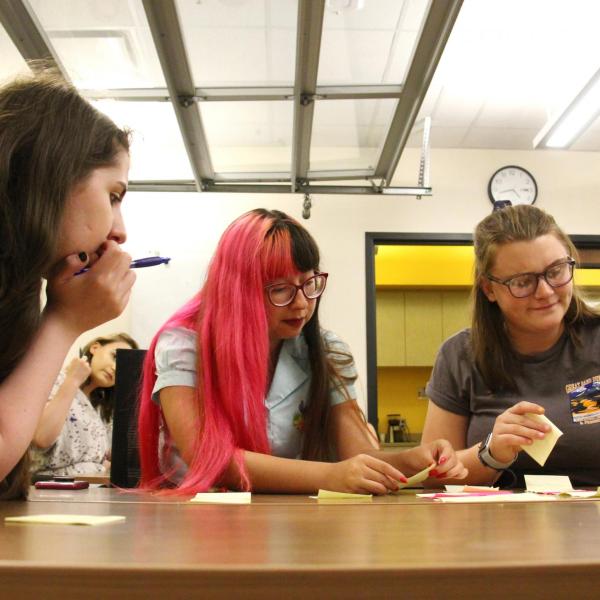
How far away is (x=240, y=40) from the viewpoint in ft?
6.26

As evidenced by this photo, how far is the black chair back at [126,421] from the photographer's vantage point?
60.2 inches

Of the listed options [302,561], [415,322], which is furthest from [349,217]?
[302,561]

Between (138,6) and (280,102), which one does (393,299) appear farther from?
(138,6)

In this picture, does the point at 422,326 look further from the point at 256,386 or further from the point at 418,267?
the point at 256,386

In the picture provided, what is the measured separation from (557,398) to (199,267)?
9.62 feet

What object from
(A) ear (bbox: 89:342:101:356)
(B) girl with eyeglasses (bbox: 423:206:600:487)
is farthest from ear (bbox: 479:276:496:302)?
(A) ear (bbox: 89:342:101:356)

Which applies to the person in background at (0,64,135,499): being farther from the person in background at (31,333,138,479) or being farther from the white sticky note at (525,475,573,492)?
the person in background at (31,333,138,479)

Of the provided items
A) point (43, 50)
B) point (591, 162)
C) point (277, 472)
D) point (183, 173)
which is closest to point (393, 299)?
point (591, 162)

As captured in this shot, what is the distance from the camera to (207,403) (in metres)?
1.24

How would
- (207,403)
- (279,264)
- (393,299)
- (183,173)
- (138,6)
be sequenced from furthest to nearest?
1. (393,299)
2. (183,173)
3. (138,6)
4. (279,264)
5. (207,403)

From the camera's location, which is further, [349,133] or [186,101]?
[349,133]

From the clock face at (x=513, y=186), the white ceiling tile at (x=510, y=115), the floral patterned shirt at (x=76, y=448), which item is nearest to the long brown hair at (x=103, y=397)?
the floral patterned shirt at (x=76, y=448)

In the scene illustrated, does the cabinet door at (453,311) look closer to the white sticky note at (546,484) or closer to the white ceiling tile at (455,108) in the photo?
the white ceiling tile at (455,108)

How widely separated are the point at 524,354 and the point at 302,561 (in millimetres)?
1337
